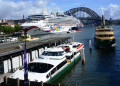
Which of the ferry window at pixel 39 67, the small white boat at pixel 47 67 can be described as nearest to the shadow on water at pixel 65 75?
the small white boat at pixel 47 67

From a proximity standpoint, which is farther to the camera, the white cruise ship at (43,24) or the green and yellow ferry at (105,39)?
the white cruise ship at (43,24)

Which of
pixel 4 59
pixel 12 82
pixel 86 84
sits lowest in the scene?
pixel 86 84

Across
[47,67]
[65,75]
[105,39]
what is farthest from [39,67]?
[105,39]

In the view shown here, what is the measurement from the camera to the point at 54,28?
9312 centimetres

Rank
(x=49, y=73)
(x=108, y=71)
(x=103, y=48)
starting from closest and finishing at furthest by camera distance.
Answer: (x=49, y=73)
(x=108, y=71)
(x=103, y=48)

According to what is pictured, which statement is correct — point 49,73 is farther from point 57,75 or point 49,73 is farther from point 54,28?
point 54,28

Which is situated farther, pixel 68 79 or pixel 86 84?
pixel 68 79

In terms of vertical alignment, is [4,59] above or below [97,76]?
above

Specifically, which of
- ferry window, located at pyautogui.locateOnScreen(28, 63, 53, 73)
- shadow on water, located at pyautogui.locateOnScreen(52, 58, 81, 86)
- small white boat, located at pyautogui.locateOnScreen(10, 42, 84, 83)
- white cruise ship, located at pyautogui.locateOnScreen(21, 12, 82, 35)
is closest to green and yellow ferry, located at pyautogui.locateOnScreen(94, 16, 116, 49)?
shadow on water, located at pyautogui.locateOnScreen(52, 58, 81, 86)

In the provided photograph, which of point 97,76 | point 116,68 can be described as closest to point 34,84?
point 97,76

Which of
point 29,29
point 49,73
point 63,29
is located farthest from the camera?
point 63,29

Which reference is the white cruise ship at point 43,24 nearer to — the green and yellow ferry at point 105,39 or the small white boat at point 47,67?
the green and yellow ferry at point 105,39

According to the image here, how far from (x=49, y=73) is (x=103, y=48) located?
88.2 feet

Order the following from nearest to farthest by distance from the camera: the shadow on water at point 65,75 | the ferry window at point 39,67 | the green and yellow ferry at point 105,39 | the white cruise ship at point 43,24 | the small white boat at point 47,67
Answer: the small white boat at point 47,67 → the ferry window at point 39,67 → the shadow on water at point 65,75 → the green and yellow ferry at point 105,39 → the white cruise ship at point 43,24
